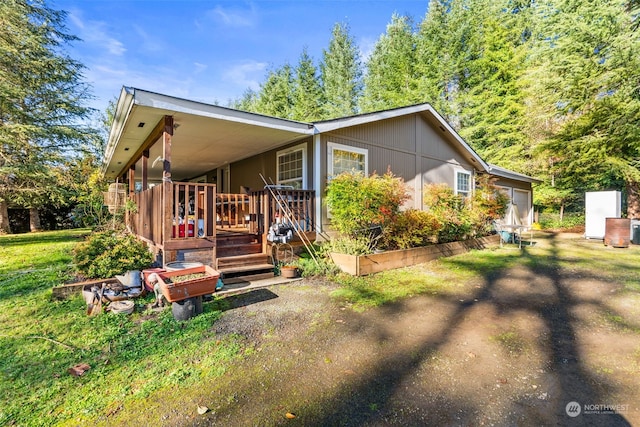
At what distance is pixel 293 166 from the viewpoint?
297 inches

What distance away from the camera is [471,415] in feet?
6.24

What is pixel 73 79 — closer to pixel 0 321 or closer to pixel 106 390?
pixel 0 321

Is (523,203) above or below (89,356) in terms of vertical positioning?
above

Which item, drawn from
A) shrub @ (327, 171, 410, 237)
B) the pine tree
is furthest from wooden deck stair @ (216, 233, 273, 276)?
the pine tree

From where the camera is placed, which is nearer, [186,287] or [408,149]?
[186,287]

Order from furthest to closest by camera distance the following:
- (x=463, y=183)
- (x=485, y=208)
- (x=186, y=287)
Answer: (x=463, y=183)
(x=485, y=208)
(x=186, y=287)

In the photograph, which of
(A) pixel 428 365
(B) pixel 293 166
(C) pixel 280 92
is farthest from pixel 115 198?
(C) pixel 280 92

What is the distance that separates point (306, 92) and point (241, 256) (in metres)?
20.5

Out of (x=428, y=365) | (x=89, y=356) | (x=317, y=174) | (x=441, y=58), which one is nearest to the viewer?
(x=428, y=365)

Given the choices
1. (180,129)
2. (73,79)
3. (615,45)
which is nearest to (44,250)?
(180,129)

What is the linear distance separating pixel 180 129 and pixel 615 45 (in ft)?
48.0

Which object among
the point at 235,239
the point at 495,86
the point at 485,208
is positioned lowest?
the point at 235,239

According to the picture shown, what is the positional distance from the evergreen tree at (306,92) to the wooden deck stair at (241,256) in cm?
1806

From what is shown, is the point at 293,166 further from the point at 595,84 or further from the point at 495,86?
the point at 495,86
